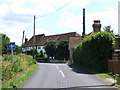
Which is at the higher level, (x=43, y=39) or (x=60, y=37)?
(x=60, y=37)

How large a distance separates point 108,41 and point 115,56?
68.8 inches

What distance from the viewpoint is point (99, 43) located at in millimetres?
25328

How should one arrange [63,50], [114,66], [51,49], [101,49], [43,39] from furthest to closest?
1. [43,39]
2. [51,49]
3. [63,50]
4. [101,49]
5. [114,66]

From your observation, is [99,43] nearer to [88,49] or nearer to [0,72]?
[88,49]

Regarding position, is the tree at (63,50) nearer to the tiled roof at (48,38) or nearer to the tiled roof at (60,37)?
the tiled roof at (48,38)

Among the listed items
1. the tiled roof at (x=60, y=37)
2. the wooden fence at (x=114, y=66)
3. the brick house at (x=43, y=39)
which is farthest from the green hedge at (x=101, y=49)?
the tiled roof at (x=60, y=37)

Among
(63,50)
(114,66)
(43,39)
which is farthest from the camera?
(43,39)

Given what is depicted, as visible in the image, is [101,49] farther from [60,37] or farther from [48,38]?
[48,38]

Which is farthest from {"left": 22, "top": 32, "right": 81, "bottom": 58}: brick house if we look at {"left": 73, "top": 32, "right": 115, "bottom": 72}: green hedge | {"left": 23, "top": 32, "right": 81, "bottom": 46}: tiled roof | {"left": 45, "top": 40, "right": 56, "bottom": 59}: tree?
{"left": 73, "top": 32, "right": 115, "bottom": 72}: green hedge

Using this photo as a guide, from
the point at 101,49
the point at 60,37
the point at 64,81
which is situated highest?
the point at 60,37

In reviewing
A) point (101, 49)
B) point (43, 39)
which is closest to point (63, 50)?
point (43, 39)

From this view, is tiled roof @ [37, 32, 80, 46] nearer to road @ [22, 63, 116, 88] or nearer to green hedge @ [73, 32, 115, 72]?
green hedge @ [73, 32, 115, 72]

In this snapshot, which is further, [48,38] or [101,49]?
[48,38]

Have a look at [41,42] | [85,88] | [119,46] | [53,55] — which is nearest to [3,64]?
[85,88]
